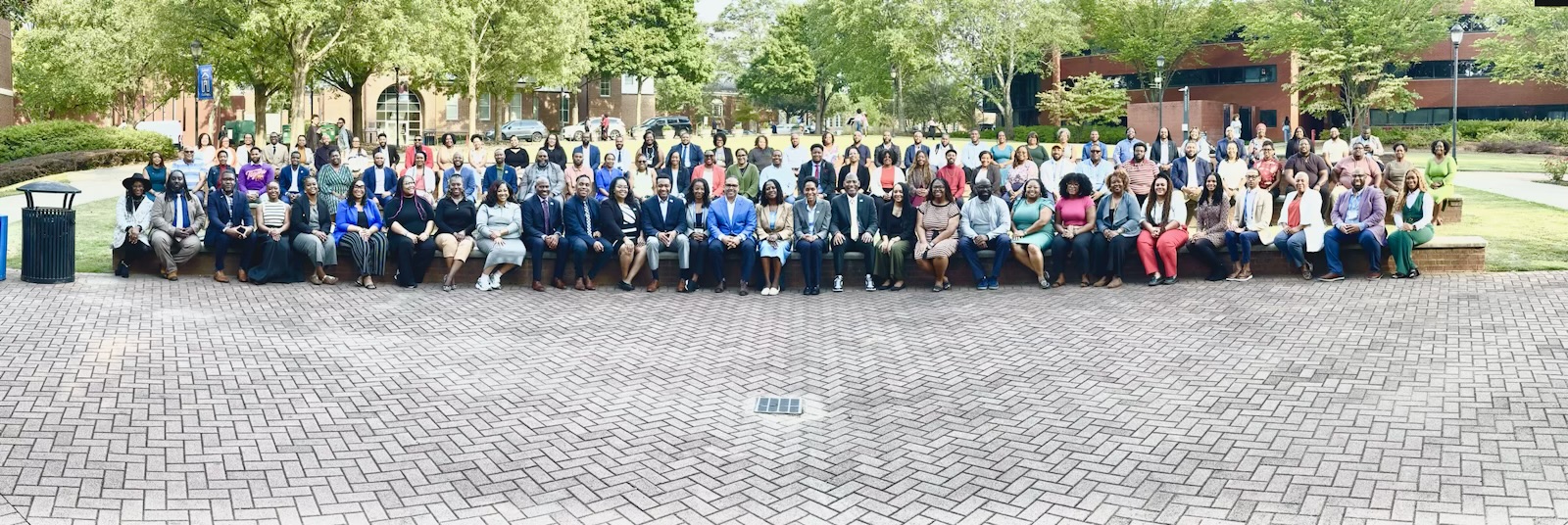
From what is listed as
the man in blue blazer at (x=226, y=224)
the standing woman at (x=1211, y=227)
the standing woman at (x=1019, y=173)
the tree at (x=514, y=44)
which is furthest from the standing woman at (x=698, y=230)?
the tree at (x=514, y=44)

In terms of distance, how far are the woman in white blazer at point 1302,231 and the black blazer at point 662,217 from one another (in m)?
6.96

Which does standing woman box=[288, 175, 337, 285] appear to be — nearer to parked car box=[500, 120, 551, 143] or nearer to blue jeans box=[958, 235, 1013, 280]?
blue jeans box=[958, 235, 1013, 280]

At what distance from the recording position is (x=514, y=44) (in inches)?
1838

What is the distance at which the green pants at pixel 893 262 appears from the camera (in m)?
14.2

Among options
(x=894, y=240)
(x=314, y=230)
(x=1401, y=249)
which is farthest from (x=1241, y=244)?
(x=314, y=230)

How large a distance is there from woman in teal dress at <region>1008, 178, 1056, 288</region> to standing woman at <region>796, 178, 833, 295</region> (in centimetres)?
217

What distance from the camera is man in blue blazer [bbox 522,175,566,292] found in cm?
1426

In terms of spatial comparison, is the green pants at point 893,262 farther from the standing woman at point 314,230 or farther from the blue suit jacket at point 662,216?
the standing woman at point 314,230

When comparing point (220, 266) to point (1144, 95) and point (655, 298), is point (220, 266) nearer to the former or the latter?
point (655, 298)

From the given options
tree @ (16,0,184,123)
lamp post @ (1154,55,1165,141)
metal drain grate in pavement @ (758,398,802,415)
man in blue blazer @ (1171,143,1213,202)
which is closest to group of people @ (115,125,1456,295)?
man in blue blazer @ (1171,143,1213,202)

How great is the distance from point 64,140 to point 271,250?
24317mm

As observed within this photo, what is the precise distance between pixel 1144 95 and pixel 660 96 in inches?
1160

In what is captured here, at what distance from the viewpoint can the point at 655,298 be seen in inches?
534

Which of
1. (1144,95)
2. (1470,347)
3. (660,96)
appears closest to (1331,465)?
Result: (1470,347)
